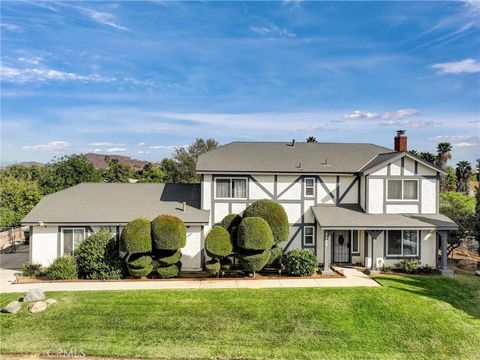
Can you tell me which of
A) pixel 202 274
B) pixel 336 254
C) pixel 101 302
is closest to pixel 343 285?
pixel 336 254

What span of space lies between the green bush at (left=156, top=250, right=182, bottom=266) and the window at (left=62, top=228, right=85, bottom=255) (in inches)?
191

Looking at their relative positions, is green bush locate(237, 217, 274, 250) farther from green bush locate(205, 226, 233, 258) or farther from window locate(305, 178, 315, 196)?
window locate(305, 178, 315, 196)

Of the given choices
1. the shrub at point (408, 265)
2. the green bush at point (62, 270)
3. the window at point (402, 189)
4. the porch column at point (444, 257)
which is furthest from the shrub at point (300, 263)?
the green bush at point (62, 270)

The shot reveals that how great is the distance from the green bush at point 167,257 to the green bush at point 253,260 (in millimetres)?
3364

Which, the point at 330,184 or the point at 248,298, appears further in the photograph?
the point at 330,184

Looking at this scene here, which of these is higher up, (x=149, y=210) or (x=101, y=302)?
(x=149, y=210)

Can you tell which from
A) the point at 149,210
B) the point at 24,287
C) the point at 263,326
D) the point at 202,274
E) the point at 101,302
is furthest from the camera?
the point at 149,210

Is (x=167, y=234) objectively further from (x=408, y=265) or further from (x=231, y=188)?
(x=408, y=265)

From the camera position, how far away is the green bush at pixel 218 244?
1773cm

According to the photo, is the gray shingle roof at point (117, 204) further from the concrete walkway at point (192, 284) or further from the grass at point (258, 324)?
the grass at point (258, 324)

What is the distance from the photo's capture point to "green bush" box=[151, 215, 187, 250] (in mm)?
17328

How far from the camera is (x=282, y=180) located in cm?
2136

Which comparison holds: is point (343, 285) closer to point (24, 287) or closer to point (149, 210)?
point (149, 210)

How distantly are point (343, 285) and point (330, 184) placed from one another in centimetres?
684
